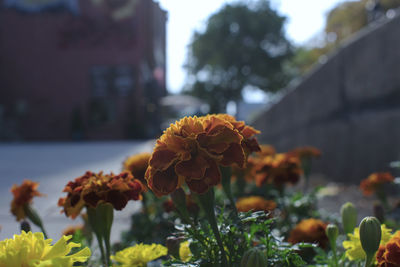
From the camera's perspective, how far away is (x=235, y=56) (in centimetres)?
2500

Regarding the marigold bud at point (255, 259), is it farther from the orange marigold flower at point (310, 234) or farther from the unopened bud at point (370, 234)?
the orange marigold flower at point (310, 234)

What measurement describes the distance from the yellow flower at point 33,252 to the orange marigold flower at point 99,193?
25 cm

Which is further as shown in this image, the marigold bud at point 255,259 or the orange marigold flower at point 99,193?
the orange marigold flower at point 99,193

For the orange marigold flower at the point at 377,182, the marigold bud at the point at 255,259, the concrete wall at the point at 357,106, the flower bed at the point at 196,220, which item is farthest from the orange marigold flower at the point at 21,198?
the concrete wall at the point at 357,106

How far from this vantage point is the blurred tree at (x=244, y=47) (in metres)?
25.0

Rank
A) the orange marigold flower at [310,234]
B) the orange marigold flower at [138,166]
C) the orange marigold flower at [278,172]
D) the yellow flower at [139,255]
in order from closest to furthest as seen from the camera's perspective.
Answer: the yellow flower at [139,255]
the orange marigold flower at [310,234]
the orange marigold flower at [138,166]
the orange marigold flower at [278,172]

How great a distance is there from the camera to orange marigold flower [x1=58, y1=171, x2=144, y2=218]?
766 millimetres

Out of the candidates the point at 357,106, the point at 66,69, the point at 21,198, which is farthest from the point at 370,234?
the point at 66,69

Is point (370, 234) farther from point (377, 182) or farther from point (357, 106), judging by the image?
point (357, 106)

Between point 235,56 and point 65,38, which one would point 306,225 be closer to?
point 65,38

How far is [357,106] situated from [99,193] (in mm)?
2490

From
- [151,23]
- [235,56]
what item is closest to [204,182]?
[151,23]

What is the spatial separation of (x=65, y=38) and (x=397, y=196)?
553 inches

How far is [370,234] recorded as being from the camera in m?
0.62
